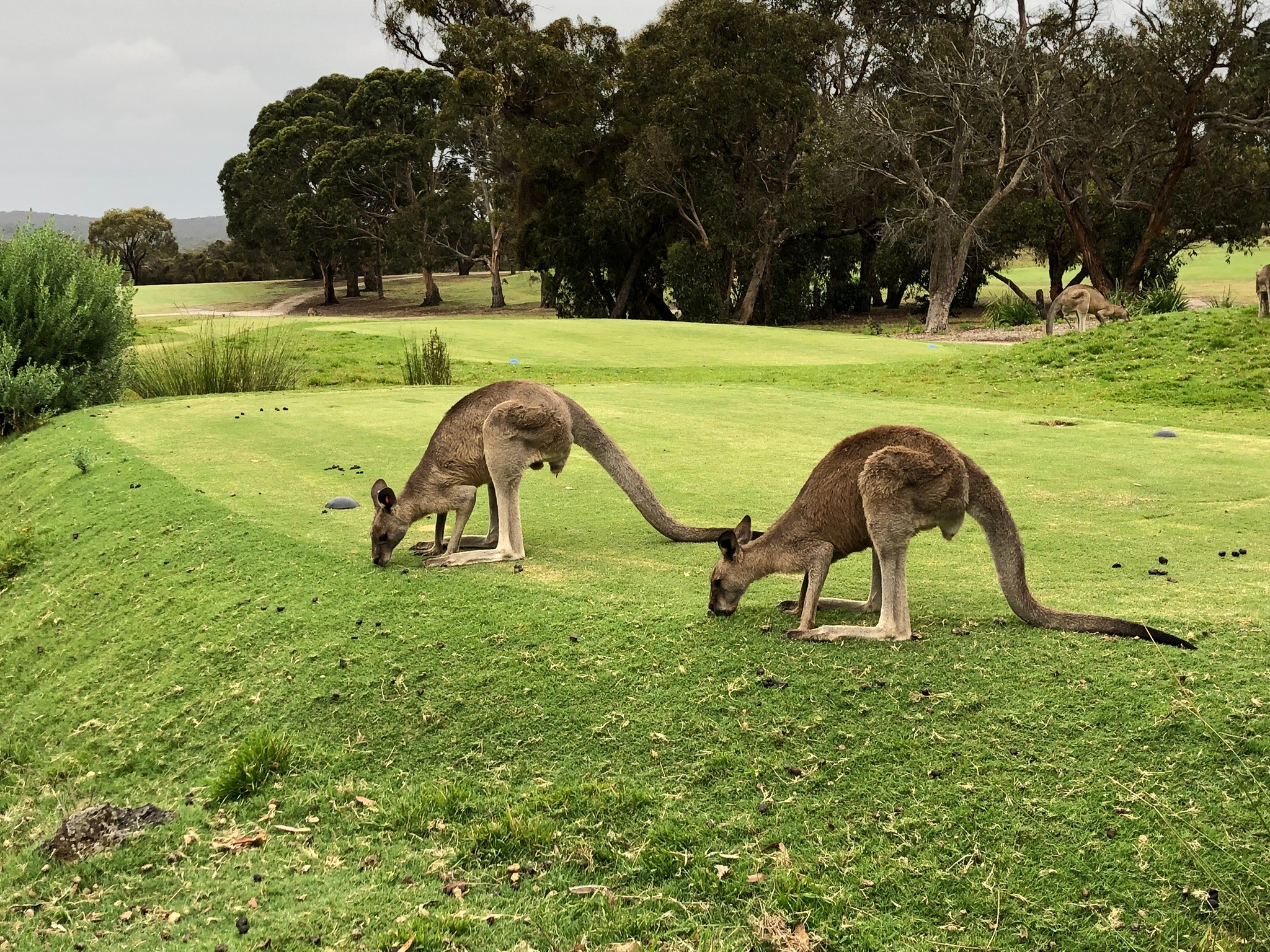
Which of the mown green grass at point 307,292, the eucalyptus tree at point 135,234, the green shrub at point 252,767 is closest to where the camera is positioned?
the green shrub at point 252,767

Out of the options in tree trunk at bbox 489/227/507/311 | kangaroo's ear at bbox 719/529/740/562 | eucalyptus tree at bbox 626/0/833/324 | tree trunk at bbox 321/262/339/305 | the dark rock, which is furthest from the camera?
tree trunk at bbox 321/262/339/305

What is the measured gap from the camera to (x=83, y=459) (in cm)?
969

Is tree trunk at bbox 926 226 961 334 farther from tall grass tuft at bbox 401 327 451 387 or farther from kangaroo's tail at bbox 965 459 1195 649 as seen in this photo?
kangaroo's tail at bbox 965 459 1195 649

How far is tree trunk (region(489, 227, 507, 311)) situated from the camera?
50.5 m

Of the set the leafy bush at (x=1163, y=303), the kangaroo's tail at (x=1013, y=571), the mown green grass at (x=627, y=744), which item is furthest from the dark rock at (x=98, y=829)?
the leafy bush at (x=1163, y=303)

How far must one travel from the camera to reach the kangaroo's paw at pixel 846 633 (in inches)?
187

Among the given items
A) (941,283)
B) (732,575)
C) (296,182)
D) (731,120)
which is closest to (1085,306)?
(941,283)

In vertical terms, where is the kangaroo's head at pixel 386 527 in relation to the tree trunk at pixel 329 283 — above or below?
below

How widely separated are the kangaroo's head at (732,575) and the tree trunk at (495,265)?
4509cm

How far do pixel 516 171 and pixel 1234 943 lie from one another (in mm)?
44962

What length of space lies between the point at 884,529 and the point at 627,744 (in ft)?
4.79

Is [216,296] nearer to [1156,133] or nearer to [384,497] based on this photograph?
[1156,133]

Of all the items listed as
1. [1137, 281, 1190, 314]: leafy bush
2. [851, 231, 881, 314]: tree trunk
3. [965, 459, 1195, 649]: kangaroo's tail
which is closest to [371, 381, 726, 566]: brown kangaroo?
[965, 459, 1195, 649]: kangaroo's tail

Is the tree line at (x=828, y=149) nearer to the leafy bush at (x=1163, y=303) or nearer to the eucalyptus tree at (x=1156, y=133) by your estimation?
the eucalyptus tree at (x=1156, y=133)
